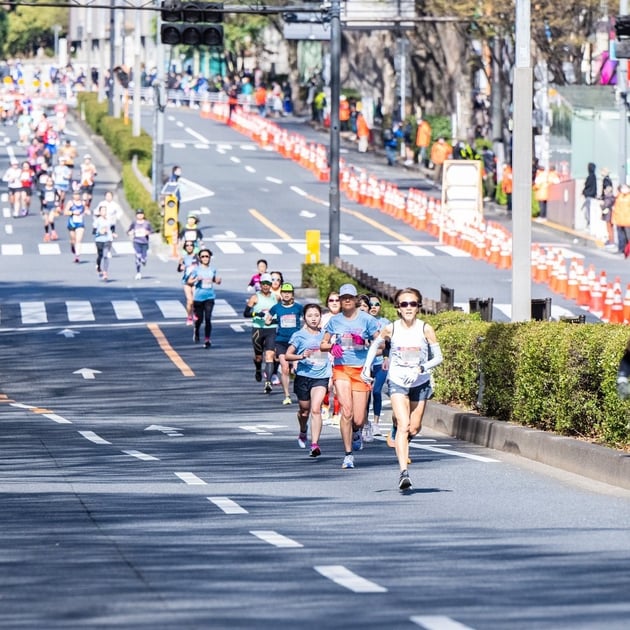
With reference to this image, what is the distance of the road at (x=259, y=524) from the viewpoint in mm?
10008

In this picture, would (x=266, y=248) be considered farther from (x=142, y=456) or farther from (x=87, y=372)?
(x=142, y=456)

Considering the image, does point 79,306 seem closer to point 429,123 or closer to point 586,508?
point 586,508

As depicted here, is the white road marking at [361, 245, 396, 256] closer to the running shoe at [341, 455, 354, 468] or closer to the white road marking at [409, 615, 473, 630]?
the running shoe at [341, 455, 354, 468]

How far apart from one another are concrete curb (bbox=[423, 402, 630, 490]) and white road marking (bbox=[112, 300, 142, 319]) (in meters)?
16.1

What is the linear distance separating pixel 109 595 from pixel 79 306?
30899 mm

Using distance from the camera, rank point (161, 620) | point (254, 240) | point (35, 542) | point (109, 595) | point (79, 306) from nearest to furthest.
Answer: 1. point (161, 620)
2. point (109, 595)
3. point (35, 542)
4. point (79, 306)
5. point (254, 240)

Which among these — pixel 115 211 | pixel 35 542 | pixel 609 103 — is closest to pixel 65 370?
pixel 115 211

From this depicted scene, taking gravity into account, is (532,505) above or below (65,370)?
above

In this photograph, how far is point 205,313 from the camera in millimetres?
33781

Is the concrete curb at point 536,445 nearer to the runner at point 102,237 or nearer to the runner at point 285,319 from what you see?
the runner at point 285,319

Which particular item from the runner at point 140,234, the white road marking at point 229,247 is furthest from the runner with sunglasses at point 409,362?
the white road marking at point 229,247

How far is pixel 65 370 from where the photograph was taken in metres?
32.3

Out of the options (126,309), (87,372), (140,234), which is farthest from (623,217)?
(87,372)

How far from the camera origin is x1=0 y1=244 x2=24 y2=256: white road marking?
170ft
